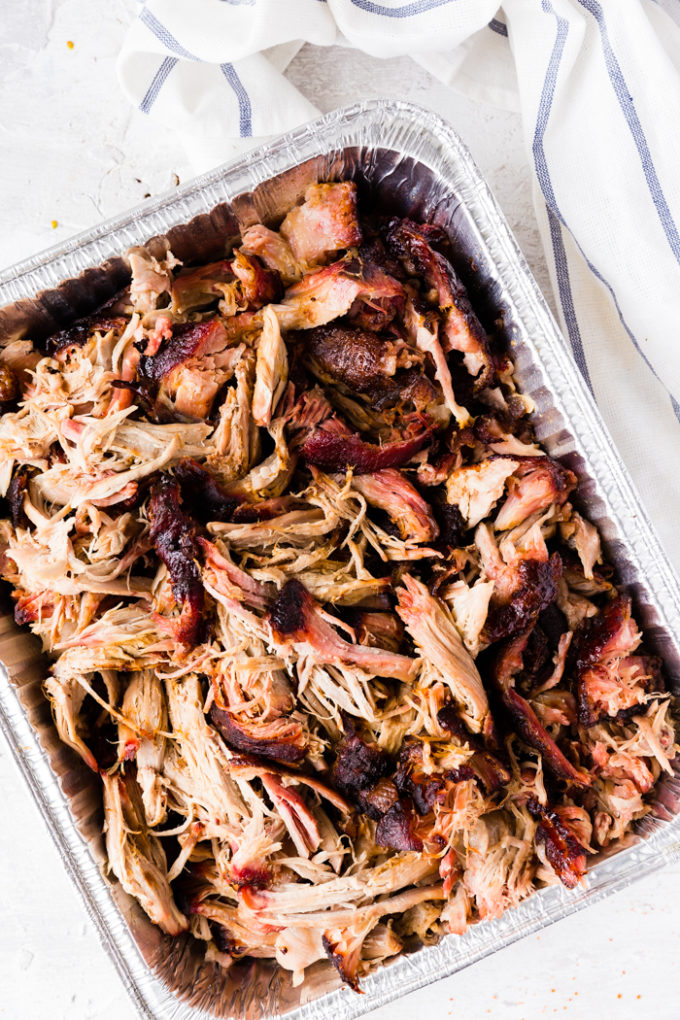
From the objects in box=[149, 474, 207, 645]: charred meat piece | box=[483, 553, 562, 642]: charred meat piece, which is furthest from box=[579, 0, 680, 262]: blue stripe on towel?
box=[149, 474, 207, 645]: charred meat piece

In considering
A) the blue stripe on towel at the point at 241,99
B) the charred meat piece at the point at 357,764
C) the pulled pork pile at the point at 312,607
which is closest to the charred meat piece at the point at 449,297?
the pulled pork pile at the point at 312,607

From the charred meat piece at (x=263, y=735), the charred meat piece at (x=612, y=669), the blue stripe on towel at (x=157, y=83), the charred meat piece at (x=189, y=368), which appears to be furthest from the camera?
the blue stripe on towel at (x=157, y=83)

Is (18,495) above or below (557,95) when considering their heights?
below

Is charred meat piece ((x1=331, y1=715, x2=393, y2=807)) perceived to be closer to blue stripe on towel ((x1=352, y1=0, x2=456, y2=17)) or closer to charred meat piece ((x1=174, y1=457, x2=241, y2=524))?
charred meat piece ((x1=174, y1=457, x2=241, y2=524))

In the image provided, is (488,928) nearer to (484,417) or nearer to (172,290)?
(484,417)

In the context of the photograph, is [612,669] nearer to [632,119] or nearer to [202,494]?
[202,494]

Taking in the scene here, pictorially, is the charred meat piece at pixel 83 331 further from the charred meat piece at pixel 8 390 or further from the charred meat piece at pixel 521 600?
the charred meat piece at pixel 521 600

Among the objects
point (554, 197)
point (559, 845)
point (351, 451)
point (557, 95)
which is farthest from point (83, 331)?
point (559, 845)
